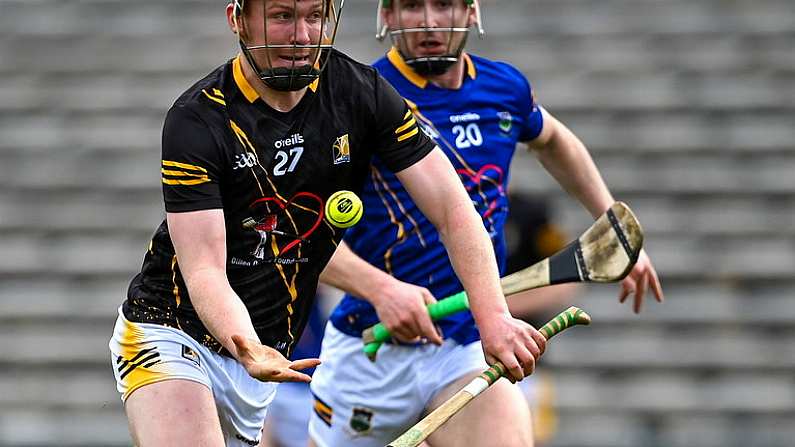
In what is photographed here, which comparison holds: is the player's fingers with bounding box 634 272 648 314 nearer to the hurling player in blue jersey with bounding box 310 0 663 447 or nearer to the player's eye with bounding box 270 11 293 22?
the hurling player in blue jersey with bounding box 310 0 663 447

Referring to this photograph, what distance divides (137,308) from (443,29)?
141cm

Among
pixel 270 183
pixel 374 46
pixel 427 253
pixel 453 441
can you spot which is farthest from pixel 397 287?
pixel 374 46

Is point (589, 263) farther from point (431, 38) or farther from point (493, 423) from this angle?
point (431, 38)

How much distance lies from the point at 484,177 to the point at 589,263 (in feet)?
1.54

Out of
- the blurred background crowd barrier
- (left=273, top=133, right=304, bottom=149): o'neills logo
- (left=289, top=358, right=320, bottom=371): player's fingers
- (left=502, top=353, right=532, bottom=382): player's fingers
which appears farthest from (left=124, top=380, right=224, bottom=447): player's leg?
the blurred background crowd barrier

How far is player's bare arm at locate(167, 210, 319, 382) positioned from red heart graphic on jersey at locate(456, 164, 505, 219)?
1.25 m

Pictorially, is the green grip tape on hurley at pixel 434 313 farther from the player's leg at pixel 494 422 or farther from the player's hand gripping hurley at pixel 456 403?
the player's hand gripping hurley at pixel 456 403

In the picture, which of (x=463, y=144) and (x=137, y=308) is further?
(x=463, y=144)

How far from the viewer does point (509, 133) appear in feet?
15.6

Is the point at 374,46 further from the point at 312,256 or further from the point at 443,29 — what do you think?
the point at 312,256

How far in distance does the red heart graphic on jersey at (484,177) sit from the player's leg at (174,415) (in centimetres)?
130

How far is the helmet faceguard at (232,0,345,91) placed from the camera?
3666mm

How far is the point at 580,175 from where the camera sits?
5.01 m

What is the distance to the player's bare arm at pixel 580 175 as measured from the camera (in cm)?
495
